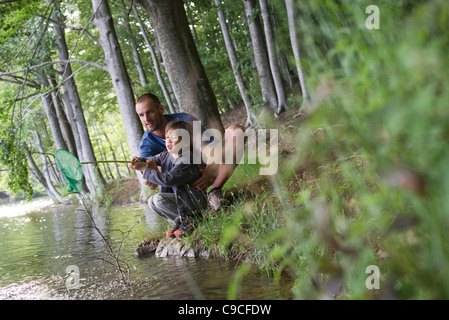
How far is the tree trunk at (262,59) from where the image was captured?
460 inches

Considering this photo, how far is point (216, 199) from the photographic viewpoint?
4.09 m

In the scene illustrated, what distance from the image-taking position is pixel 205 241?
3.77 metres

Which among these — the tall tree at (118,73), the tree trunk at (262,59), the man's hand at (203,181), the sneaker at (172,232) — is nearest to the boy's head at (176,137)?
the man's hand at (203,181)

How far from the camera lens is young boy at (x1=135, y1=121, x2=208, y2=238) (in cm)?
397

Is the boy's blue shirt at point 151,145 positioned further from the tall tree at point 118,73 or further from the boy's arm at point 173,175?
the tall tree at point 118,73

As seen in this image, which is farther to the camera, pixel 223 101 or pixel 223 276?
pixel 223 101

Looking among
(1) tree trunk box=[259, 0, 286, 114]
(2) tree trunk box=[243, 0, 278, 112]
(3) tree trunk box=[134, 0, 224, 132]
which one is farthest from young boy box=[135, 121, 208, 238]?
(2) tree trunk box=[243, 0, 278, 112]

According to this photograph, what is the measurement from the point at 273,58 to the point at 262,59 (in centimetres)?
98

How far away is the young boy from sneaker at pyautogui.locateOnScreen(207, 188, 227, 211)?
14 cm

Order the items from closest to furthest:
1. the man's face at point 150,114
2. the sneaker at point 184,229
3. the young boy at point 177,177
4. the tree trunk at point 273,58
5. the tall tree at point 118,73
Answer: the young boy at point 177,177 → the sneaker at point 184,229 → the man's face at point 150,114 → the tall tree at point 118,73 → the tree trunk at point 273,58

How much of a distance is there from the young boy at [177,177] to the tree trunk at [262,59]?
7999mm
